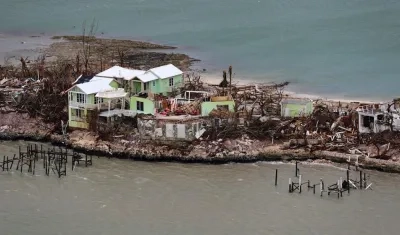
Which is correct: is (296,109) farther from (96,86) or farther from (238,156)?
(96,86)

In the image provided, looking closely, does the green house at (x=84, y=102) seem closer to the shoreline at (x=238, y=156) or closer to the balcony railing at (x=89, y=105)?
the balcony railing at (x=89, y=105)

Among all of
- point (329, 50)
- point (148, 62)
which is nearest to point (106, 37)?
point (148, 62)

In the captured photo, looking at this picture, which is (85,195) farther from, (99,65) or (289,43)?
(289,43)

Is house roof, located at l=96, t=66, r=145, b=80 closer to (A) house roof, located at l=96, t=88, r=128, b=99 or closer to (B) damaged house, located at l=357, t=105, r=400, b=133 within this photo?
(A) house roof, located at l=96, t=88, r=128, b=99

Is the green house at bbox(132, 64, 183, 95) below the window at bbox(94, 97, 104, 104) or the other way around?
the other way around

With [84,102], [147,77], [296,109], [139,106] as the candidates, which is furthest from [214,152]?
[84,102]

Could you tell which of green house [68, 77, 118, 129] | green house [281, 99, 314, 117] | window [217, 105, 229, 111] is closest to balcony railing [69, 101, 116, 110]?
green house [68, 77, 118, 129]

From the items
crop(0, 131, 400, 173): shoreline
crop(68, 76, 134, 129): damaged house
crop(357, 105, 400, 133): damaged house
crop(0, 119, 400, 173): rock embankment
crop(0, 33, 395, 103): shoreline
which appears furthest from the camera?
crop(0, 33, 395, 103): shoreline

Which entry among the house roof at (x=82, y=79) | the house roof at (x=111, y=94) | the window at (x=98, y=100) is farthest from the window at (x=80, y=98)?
the house roof at (x=82, y=79)
